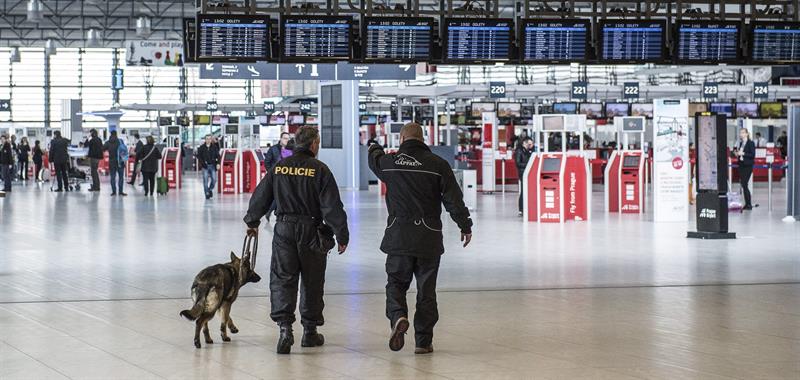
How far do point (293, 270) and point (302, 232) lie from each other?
0.81 ft

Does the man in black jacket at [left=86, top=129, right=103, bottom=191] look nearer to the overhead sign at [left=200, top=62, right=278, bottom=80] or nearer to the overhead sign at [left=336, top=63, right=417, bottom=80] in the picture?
the overhead sign at [left=200, top=62, right=278, bottom=80]

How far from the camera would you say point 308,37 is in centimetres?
1414

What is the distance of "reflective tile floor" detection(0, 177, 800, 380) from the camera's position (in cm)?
715

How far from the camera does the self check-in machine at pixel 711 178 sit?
16.6 m

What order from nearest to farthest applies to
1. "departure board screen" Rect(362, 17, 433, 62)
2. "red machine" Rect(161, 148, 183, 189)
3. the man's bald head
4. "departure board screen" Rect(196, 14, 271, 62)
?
the man's bald head → "departure board screen" Rect(196, 14, 271, 62) → "departure board screen" Rect(362, 17, 433, 62) → "red machine" Rect(161, 148, 183, 189)

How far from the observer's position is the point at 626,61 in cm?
1470

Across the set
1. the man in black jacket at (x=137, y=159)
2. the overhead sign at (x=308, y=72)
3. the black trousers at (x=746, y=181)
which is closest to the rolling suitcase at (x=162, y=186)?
the man in black jacket at (x=137, y=159)

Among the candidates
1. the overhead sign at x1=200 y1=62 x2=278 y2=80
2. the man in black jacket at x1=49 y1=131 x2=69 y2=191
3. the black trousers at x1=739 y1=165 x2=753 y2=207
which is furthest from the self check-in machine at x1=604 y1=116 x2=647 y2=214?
the man in black jacket at x1=49 y1=131 x2=69 y2=191

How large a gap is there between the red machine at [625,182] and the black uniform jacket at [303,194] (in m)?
15.4

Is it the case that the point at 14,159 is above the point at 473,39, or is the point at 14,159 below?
below

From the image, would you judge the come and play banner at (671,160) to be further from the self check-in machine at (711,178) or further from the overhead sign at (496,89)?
the overhead sign at (496,89)

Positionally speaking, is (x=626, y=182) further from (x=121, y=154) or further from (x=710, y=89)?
(x=710, y=89)

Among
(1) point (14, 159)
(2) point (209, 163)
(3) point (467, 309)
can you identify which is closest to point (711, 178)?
(3) point (467, 309)

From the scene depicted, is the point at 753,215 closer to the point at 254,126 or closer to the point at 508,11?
the point at 254,126
